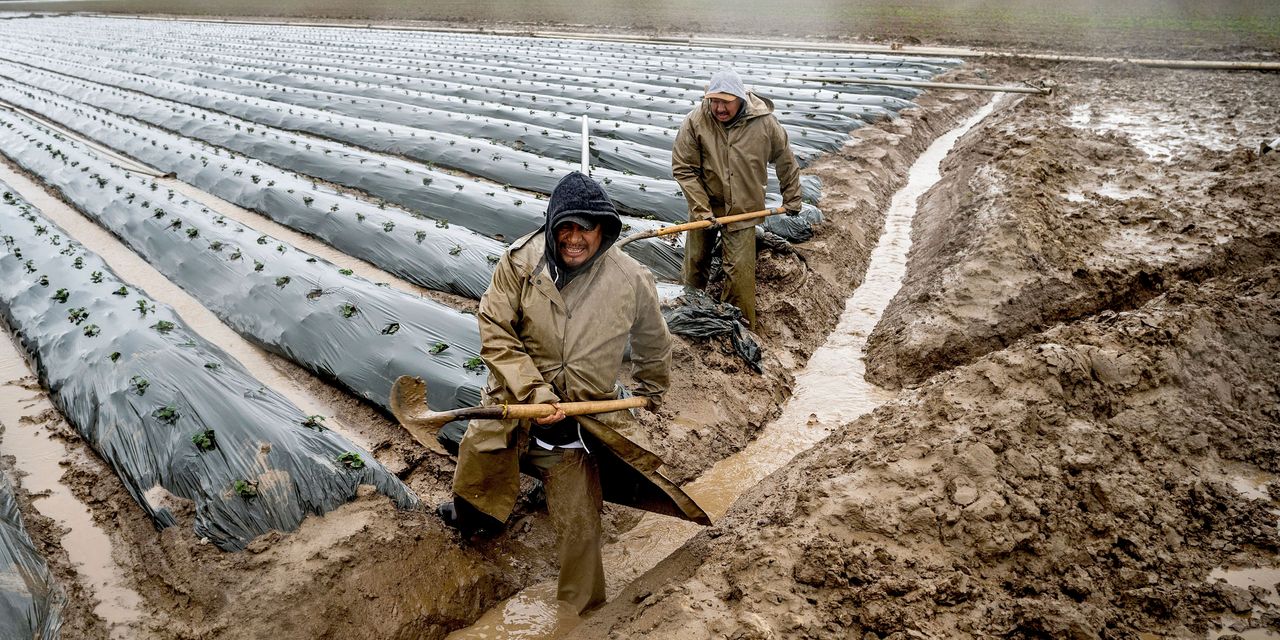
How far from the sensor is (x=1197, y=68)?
53.0ft

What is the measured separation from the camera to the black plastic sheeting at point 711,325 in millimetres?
5621

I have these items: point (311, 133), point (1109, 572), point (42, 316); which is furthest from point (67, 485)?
point (311, 133)

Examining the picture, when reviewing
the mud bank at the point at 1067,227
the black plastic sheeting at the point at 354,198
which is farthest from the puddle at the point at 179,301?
the mud bank at the point at 1067,227

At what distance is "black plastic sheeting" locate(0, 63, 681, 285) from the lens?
6660 millimetres

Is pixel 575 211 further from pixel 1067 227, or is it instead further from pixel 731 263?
pixel 1067 227

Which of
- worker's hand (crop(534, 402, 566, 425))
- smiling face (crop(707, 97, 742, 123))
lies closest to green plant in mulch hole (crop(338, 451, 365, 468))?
worker's hand (crop(534, 402, 566, 425))

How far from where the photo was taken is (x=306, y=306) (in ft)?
18.3

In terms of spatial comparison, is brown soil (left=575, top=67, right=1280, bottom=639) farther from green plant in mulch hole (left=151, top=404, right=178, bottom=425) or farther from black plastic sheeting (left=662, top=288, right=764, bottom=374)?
green plant in mulch hole (left=151, top=404, right=178, bottom=425)

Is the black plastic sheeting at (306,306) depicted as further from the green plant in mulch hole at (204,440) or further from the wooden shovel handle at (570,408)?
the wooden shovel handle at (570,408)

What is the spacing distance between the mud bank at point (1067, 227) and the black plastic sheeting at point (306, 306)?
10.8ft

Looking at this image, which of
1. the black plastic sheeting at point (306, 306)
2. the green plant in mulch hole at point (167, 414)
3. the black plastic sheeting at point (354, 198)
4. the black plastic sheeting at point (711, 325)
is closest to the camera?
the green plant in mulch hole at point (167, 414)

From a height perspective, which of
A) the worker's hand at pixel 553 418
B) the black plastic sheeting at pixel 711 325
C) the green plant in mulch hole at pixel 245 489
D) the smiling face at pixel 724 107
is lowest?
the green plant in mulch hole at pixel 245 489

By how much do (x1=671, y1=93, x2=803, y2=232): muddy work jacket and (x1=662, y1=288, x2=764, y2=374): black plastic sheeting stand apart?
2.19ft

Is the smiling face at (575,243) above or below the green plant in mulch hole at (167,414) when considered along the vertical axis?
above
